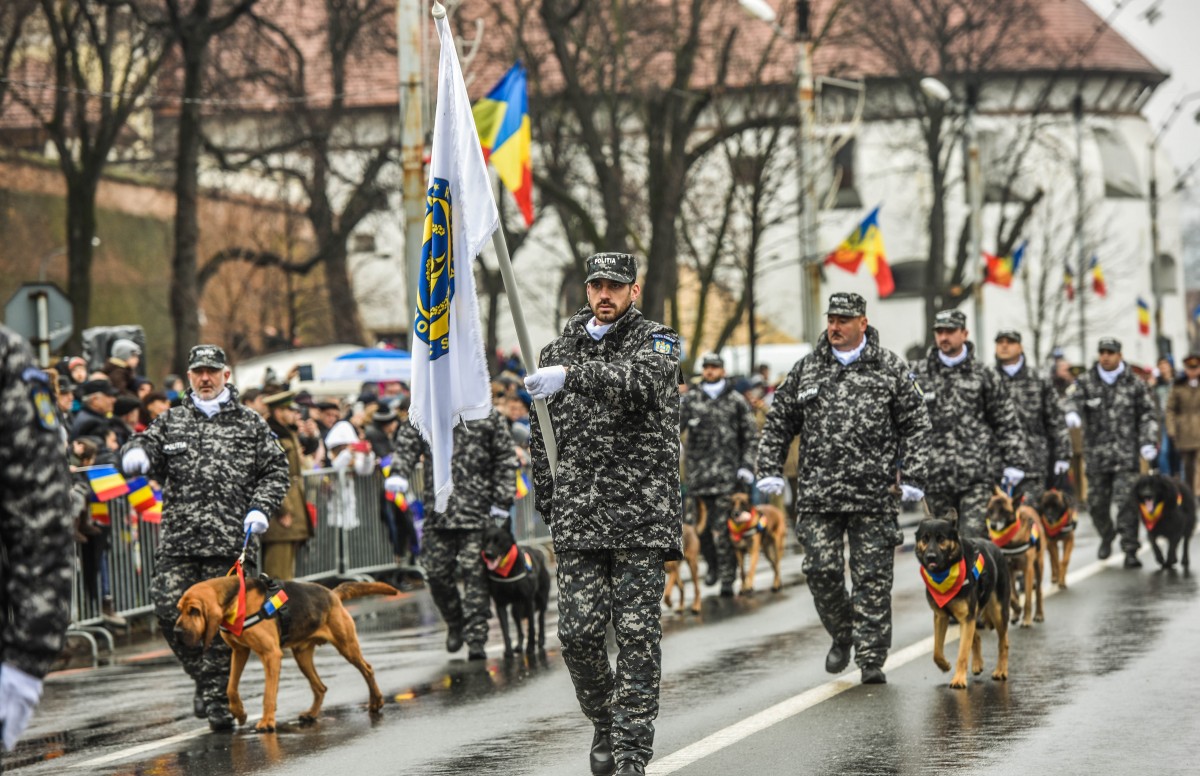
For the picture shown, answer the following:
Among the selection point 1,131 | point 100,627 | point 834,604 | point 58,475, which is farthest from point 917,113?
point 58,475

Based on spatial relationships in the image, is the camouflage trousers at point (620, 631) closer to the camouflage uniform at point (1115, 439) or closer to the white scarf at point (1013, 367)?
the white scarf at point (1013, 367)

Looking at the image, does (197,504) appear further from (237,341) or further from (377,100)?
(377,100)

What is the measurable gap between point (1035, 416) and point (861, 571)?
224 inches

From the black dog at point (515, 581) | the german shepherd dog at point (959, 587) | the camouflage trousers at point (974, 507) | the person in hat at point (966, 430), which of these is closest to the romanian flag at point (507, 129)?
the black dog at point (515, 581)

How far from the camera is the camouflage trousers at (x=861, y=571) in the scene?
10469 millimetres

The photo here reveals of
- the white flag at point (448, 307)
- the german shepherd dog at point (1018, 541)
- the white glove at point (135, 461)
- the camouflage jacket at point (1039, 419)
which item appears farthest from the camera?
the camouflage jacket at point (1039, 419)

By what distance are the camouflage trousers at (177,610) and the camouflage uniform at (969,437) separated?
501cm

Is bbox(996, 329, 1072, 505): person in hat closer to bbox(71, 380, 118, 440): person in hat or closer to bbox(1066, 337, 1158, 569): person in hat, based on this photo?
bbox(1066, 337, 1158, 569): person in hat

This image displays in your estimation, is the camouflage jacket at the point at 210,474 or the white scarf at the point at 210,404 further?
the white scarf at the point at 210,404

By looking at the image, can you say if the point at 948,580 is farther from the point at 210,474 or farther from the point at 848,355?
the point at 210,474

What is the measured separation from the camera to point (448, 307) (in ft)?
25.8

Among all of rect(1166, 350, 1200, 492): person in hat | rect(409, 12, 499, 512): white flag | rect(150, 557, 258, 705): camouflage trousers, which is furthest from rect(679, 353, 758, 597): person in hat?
rect(409, 12, 499, 512): white flag

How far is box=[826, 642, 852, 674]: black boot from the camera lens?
10703 millimetres

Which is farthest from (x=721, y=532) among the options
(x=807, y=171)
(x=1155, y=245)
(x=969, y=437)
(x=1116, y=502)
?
(x=1155, y=245)
